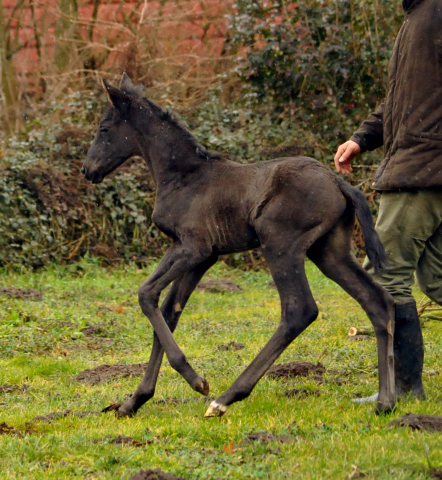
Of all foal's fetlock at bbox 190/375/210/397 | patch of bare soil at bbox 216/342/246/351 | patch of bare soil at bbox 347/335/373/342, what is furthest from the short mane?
patch of bare soil at bbox 347/335/373/342

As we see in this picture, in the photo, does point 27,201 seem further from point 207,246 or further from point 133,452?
→ point 133,452

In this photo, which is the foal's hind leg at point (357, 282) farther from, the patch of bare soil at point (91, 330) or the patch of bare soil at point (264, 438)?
the patch of bare soil at point (91, 330)

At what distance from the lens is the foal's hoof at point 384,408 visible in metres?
3.98

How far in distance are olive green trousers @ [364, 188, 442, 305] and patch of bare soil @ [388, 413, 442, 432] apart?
93 cm

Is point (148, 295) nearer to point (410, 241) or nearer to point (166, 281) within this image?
point (166, 281)

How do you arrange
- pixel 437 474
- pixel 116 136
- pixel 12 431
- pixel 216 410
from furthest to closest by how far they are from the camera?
pixel 116 136 < pixel 216 410 < pixel 12 431 < pixel 437 474

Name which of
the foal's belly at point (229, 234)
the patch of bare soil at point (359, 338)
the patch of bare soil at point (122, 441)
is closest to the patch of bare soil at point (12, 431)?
the patch of bare soil at point (122, 441)

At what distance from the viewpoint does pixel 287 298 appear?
4.20m

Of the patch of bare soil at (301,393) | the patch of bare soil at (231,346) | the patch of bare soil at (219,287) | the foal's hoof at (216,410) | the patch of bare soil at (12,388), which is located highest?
the foal's hoof at (216,410)

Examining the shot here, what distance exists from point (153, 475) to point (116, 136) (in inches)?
98.5

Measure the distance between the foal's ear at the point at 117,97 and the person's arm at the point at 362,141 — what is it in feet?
4.78

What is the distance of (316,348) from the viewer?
616 cm

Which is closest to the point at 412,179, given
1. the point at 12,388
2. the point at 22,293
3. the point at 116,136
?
the point at 116,136

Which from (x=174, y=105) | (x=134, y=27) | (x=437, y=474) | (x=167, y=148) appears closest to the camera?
(x=437, y=474)
